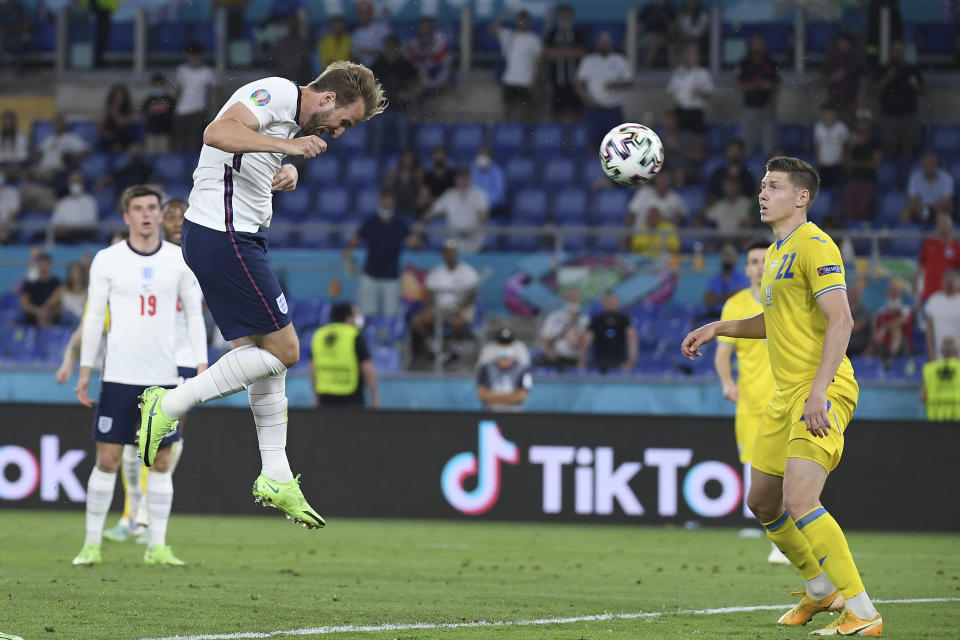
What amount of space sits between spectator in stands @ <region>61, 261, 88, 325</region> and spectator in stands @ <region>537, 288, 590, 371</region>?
210 inches

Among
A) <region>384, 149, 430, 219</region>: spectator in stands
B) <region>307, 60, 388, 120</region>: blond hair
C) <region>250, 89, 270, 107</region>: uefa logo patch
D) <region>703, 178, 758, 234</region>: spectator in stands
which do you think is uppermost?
<region>384, 149, 430, 219</region>: spectator in stands

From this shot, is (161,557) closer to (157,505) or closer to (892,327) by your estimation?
(157,505)

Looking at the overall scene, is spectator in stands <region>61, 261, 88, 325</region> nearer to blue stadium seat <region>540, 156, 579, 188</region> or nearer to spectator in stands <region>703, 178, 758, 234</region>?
blue stadium seat <region>540, 156, 579, 188</region>

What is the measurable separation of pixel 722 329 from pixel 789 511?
1.00 meters

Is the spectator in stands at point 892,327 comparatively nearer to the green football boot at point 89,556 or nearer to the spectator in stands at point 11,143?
the green football boot at point 89,556

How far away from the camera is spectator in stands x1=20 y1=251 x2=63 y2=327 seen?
16812 mm

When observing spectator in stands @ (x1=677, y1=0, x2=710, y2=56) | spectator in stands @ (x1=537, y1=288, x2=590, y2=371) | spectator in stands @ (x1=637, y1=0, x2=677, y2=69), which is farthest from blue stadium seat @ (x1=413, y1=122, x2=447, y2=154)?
spectator in stands @ (x1=537, y1=288, x2=590, y2=371)

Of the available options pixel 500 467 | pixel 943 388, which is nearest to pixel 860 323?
pixel 943 388

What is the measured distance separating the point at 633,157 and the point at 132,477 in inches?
204

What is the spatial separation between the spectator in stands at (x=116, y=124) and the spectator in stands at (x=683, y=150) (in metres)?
7.84

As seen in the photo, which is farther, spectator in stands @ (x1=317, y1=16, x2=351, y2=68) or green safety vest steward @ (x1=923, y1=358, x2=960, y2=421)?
spectator in stands @ (x1=317, y1=16, x2=351, y2=68)

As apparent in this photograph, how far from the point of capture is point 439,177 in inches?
755

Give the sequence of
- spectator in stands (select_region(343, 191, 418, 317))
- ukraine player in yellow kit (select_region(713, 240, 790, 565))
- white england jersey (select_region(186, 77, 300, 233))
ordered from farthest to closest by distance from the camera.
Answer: spectator in stands (select_region(343, 191, 418, 317)) → ukraine player in yellow kit (select_region(713, 240, 790, 565)) → white england jersey (select_region(186, 77, 300, 233))

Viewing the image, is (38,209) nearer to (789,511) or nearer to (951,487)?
(951,487)
